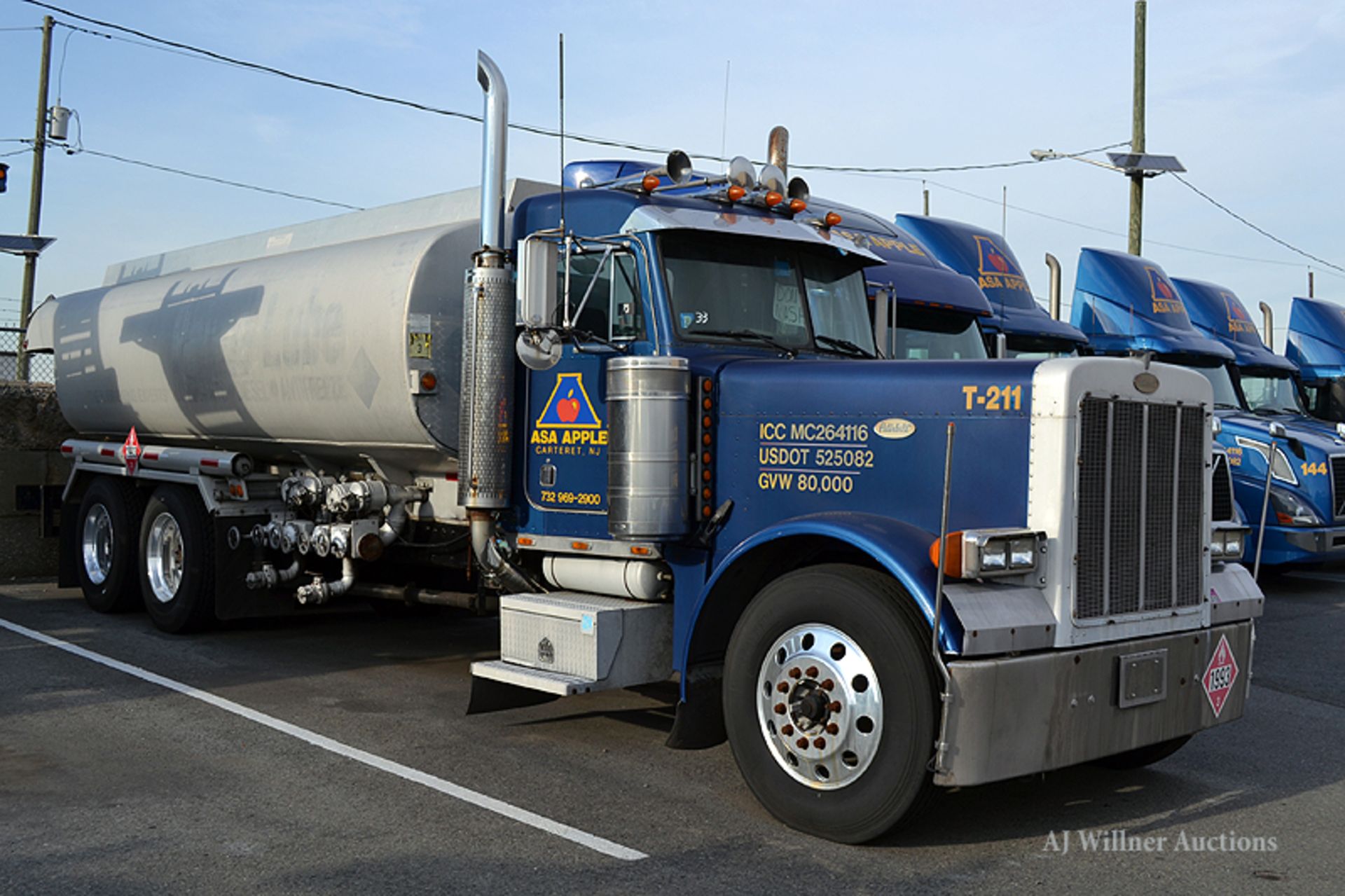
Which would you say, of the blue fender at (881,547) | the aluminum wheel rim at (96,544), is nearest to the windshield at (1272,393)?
the blue fender at (881,547)

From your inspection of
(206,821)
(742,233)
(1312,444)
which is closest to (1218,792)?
(742,233)

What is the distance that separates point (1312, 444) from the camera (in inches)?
510

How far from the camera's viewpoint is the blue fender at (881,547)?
497 centimetres

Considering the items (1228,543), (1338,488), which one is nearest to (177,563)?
(1228,543)

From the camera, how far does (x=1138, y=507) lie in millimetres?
5516

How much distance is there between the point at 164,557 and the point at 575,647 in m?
5.34

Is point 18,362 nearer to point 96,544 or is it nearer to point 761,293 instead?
point 96,544

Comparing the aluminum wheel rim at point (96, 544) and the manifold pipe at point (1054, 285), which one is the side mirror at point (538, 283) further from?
the manifold pipe at point (1054, 285)

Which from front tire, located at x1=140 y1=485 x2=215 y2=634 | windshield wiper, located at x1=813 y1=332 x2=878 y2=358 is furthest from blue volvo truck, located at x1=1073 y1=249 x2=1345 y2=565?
front tire, located at x1=140 y1=485 x2=215 y2=634

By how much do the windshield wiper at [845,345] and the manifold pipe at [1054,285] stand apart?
698 cm

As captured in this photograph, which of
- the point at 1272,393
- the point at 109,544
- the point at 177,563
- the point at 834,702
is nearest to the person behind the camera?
the point at 834,702

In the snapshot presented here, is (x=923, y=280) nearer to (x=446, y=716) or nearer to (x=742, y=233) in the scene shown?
(x=742, y=233)

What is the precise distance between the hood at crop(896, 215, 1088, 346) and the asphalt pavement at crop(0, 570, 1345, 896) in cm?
559

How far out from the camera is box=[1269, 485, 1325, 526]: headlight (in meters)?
12.6
